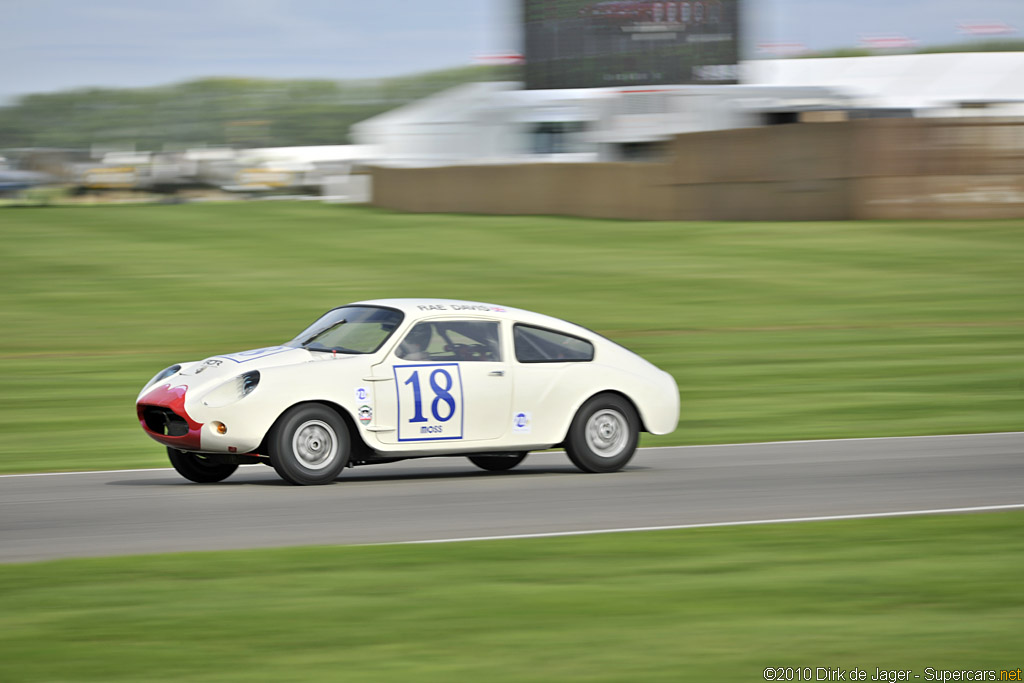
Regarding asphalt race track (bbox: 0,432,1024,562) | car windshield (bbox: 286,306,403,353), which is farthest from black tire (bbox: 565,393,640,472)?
car windshield (bbox: 286,306,403,353)

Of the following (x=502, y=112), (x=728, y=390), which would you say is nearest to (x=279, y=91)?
(x=502, y=112)

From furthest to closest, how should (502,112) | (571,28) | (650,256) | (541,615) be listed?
(502,112) → (571,28) → (650,256) → (541,615)

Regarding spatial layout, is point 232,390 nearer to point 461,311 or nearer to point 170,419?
point 170,419

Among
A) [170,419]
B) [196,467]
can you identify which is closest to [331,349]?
[170,419]

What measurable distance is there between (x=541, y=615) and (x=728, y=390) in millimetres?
10736

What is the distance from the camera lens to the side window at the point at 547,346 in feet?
34.6

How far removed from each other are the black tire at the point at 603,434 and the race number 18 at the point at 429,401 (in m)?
1.09

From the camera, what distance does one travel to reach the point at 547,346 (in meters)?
10.7

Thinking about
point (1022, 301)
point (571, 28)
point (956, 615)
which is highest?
point (571, 28)

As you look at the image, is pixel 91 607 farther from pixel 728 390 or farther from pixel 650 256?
pixel 650 256

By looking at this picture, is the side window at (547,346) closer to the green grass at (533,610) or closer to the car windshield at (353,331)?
the car windshield at (353,331)

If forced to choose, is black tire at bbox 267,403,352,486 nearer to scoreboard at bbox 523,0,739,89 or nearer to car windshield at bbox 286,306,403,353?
car windshield at bbox 286,306,403,353

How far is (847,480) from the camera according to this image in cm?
1036

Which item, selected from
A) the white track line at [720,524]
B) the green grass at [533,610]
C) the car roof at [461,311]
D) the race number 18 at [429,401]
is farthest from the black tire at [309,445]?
the green grass at [533,610]
